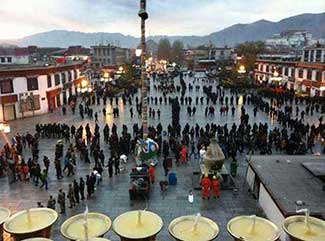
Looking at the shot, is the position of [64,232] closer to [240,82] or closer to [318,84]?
[318,84]

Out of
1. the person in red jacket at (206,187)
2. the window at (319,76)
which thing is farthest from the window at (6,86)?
the window at (319,76)

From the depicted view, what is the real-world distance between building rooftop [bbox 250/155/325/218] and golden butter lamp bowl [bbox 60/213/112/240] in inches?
287

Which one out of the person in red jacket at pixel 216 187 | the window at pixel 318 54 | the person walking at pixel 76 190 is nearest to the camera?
the person walking at pixel 76 190

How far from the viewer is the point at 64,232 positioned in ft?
23.4

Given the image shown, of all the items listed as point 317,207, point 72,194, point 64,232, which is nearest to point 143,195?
point 72,194

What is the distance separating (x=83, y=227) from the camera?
23.9 ft

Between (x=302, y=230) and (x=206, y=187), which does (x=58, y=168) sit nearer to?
(x=206, y=187)

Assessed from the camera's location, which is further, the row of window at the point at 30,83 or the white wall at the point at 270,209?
the row of window at the point at 30,83

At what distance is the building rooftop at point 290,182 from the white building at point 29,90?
26.8m

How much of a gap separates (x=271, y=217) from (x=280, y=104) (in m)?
28.5

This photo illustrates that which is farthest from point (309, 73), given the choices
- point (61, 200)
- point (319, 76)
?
point (61, 200)

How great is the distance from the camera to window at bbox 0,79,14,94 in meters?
35.3

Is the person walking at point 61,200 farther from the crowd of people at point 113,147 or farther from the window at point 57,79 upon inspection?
the window at point 57,79

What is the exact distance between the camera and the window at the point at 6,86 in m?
35.3
